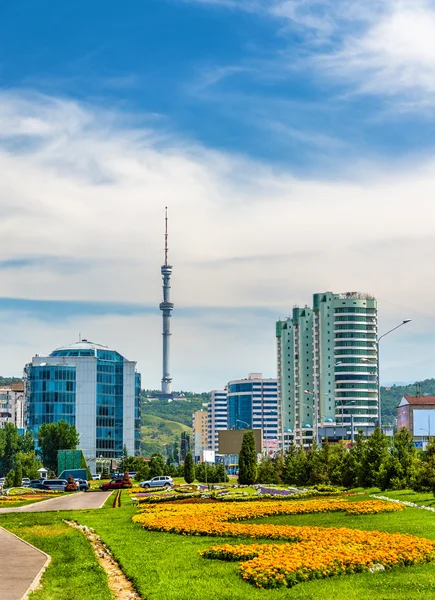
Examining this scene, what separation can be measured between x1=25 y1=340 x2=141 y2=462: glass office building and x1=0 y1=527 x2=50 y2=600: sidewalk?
145635 millimetres

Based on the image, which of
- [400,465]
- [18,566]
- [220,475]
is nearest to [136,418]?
[220,475]

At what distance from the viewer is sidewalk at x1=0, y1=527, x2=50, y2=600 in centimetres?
1905

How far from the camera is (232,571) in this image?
1978 centimetres

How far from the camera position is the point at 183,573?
778 inches

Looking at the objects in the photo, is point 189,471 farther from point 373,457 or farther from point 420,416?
point 420,416

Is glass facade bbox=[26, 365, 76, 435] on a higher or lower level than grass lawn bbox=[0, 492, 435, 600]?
higher

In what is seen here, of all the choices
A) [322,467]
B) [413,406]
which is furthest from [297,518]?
[413,406]

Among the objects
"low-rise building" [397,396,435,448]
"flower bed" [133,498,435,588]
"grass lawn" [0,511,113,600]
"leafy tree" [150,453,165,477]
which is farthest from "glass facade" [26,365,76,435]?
"flower bed" [133,498,435,588]

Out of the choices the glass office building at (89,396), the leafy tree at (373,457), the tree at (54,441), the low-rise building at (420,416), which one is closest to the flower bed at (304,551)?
the leafy tree at (373,457)

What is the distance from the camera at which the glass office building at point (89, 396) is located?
174 m

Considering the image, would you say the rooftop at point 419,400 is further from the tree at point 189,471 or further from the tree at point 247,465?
the tree at point 247,465

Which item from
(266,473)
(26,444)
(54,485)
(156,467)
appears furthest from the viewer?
(26,444)

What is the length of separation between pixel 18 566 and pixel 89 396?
15477 cm

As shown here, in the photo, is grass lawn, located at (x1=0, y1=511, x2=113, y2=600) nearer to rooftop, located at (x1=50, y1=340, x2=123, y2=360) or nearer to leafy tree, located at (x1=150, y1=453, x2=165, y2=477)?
leafy tree, located at (x1=150, y1=453, x2=165, y2=477)
